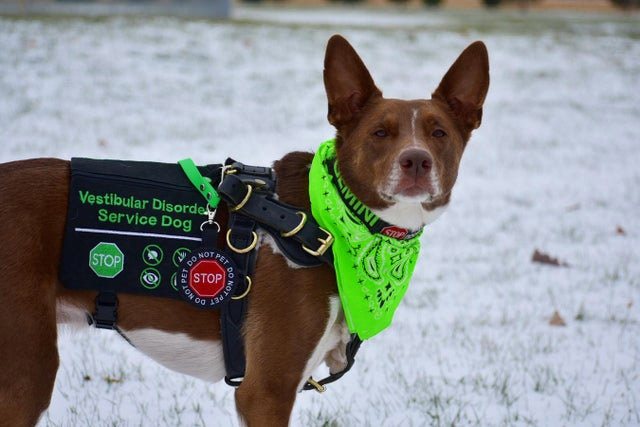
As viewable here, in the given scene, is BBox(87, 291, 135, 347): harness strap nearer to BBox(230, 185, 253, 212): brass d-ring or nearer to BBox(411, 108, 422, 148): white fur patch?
BBox(230, 185, 253, 212): brass d-ring

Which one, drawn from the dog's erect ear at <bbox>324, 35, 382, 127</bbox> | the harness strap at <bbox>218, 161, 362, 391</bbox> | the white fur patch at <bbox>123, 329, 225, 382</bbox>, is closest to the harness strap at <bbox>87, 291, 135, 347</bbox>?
the white fur patch at <bbox>123, 329, 225, 382</bbox>

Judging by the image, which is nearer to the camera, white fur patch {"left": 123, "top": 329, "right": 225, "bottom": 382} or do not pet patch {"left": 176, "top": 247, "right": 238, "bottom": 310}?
do not pet patch {"left": 176, "top": 247, "right": 238, "bottom": 310}

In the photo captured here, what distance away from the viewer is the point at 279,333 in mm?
2719

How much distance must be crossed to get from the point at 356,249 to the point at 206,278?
2.05ft

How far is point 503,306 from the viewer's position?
5500 mm

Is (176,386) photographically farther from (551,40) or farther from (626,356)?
(551,40)

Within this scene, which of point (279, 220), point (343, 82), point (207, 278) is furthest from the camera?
point (343, 82)

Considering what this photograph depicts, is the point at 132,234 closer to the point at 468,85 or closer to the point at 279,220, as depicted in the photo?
the point at 279,220

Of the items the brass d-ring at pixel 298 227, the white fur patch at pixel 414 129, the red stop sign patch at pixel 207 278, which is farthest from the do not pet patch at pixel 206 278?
the white fur patch at pixel 414 129

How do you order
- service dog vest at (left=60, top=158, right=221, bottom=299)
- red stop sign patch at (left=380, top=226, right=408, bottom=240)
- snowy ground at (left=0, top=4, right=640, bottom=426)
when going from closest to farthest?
service dog vest at (left=60, top=158, right=221, bottom=299), red stop sign patch at (left=380, top=226, right=408, bottom=240), snowy ground at (left=0, top=4, right=640, bottom=426)

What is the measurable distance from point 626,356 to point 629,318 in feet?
2.21

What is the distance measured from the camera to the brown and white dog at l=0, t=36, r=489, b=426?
8.30ft

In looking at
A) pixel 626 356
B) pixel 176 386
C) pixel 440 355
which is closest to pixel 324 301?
pixel 176 386

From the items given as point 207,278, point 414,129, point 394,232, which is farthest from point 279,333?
point 414,129
